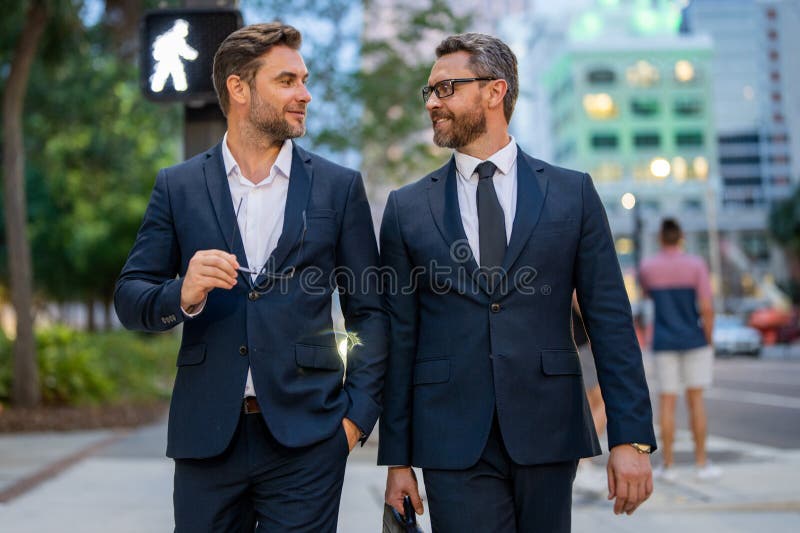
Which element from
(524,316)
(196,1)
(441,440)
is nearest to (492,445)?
(441,440)

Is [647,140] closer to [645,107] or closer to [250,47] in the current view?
[645,107]

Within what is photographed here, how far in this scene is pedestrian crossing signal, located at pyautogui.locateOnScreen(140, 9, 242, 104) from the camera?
17.0 ft

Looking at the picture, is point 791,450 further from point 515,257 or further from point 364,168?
point 364,168

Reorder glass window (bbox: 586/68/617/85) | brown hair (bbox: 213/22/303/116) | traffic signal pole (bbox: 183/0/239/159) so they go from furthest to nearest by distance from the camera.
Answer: glass window (bbox: 586/68/617/85) < traffic signal pole (bbox: 183/0/239/159) < brown hair (bbox: 213/22/303/116)

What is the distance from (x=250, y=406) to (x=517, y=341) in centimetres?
87

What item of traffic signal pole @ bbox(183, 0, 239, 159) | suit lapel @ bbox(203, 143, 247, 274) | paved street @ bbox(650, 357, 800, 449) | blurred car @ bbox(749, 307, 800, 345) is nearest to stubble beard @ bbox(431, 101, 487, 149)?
suit lapel @ bbox(203, 143, 247, 274)

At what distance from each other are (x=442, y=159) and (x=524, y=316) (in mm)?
19643

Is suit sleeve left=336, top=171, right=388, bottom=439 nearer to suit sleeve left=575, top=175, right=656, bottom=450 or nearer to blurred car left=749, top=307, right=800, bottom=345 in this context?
suit sleeve left=575, top=175, right=656, bottom=450

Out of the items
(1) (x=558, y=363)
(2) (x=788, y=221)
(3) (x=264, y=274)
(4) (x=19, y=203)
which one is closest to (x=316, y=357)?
(3) (x=264, y=274)

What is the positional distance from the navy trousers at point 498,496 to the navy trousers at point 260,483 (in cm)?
40

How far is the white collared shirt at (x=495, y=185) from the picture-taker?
3518 mm

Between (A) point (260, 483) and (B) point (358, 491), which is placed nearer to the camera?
(A) point (260, 483)

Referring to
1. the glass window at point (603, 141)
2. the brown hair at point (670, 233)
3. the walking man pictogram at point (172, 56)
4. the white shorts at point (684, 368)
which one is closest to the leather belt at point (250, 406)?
the walking man pictogram at point (172, 56)

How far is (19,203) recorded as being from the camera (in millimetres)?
15062
